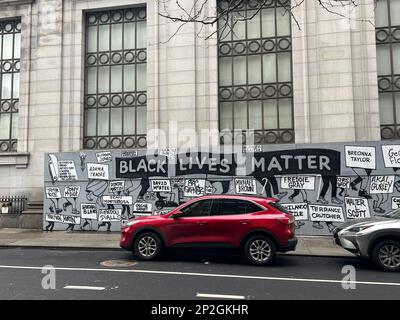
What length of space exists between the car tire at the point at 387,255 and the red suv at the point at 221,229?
1.67 m

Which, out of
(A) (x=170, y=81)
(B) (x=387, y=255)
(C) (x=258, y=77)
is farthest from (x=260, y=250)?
(A) (x=170, y=81)

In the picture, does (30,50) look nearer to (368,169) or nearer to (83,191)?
(83,191)

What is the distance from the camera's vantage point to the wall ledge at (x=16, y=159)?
1634 cm

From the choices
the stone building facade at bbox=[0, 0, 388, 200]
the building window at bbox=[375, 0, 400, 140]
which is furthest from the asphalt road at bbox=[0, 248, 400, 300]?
the building window at bbox=[375, 0, 400, 140]

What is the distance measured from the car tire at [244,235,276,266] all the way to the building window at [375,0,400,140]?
24.3ft

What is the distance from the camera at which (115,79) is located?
54.3ft

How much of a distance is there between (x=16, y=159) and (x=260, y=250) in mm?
11492

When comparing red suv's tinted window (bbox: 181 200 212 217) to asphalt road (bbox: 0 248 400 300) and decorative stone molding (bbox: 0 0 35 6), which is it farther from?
decorative stone molding (bbox: 0 0 35 6)

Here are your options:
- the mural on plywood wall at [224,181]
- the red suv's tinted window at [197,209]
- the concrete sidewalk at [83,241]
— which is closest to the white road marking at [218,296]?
the red suv's tinted window at [197,209]

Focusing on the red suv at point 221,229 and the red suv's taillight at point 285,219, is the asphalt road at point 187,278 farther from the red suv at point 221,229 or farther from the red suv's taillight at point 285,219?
the red suv's taillight at point 285,219

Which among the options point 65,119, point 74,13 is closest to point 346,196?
point 65,119

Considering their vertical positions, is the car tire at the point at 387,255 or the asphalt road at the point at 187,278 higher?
the car tire at the point at 387,255

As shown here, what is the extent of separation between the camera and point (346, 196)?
13164 millimetres

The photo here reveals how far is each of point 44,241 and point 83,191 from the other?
2.87m
